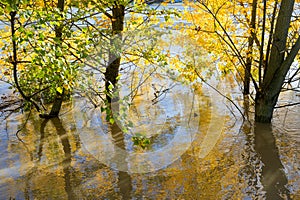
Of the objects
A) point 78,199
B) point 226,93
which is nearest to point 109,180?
point 78,199

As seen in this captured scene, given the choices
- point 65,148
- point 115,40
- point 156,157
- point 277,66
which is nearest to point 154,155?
point 156,157

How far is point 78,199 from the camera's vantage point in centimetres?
336

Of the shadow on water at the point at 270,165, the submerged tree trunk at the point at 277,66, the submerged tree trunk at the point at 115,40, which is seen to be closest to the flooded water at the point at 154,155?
the shadow on water at the point at 270,165

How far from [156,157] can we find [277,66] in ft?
7.34

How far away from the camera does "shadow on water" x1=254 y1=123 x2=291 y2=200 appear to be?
3352 mm

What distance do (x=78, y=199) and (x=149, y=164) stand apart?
100cm

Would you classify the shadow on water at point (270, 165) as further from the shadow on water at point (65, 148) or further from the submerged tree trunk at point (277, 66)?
the shadow on water at point (65, 148)

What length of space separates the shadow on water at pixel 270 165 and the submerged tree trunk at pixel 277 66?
27 cm

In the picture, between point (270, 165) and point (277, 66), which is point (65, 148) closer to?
point (270, 165)

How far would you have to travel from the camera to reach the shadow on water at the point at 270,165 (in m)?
3.35

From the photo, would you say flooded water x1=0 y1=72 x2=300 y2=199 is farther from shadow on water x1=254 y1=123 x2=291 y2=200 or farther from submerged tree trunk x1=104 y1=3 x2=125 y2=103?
submerged tree trunk x1=104 y1=3 x2=125 y2=103

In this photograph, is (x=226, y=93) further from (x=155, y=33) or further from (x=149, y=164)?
(x=149, y=164)

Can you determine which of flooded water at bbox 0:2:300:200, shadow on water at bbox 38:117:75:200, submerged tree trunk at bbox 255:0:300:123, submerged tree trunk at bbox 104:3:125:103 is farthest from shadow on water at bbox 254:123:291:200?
submerged tree trunk at bbox 104:3:125:103

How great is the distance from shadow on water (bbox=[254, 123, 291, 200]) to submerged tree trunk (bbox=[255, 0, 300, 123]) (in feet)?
0.88
